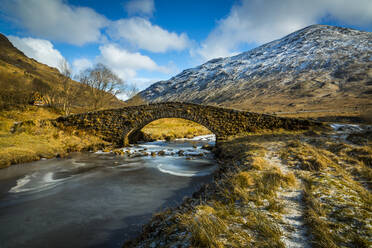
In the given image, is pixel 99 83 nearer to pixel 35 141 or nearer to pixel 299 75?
pixel 35 141

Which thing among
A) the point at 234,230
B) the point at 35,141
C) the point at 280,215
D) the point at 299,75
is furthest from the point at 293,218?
the point at 299,75

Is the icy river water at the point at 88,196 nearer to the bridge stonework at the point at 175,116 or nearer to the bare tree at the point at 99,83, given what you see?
the bridge stonework at the point at 175,116

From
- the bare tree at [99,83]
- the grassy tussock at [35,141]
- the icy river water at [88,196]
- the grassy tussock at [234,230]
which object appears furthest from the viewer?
the bare tree at [99,83]

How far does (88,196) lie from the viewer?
7.40 m

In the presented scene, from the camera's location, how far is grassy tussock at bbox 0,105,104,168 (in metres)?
11.6

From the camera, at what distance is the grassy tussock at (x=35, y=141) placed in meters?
11.6

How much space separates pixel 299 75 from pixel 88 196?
4621 inches

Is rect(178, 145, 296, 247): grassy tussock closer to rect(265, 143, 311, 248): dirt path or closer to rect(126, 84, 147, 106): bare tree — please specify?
rect(265, 143, 311, 248): dirt path

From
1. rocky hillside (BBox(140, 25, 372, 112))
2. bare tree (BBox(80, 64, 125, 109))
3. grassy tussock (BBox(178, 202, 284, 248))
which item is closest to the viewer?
grassy tussock (BBox(178, 202, 284, 248))

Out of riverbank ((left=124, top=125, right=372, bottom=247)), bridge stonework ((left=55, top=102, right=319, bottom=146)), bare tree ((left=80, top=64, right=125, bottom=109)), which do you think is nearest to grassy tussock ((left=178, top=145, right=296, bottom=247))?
riverbank ((left=124, top=125, right=372, bottom=247))

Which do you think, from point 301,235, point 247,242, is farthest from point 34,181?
point 301,235

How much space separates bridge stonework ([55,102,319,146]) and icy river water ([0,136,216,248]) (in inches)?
191

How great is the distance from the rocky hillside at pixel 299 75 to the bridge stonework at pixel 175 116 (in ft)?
147

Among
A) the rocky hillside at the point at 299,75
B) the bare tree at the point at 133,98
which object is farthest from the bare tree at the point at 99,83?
the rocky hillside at the point at 299,75
